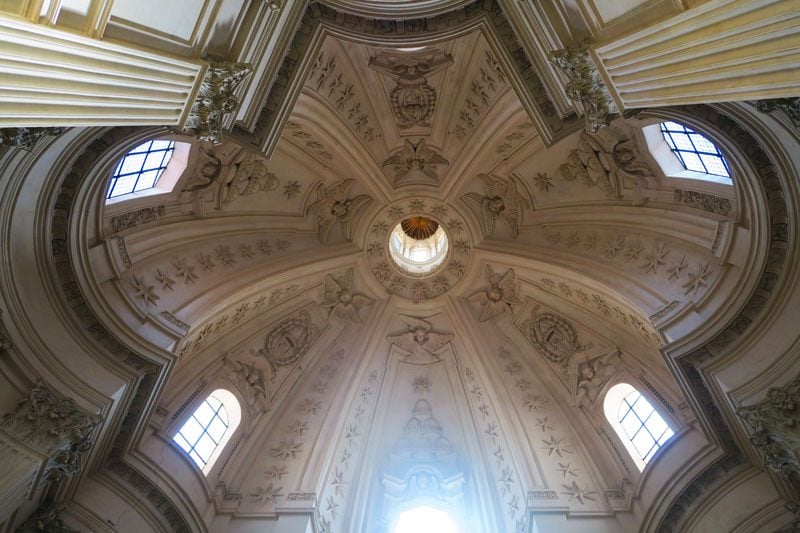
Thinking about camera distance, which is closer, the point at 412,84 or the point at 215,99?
the point at 215,99

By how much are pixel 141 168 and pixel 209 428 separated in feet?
22.5

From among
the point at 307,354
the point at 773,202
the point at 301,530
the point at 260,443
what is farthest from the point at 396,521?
the point at 773,202

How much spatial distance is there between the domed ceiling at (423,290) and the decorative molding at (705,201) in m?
0.06

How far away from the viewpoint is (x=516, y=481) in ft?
50.1

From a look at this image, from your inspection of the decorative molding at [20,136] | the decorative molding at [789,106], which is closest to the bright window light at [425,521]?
the decorative molding at [789,106]

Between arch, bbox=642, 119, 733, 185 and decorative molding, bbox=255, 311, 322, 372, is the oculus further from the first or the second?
arch, bbox=642, 119, 733, 185

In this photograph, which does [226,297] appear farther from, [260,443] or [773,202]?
[773,202]

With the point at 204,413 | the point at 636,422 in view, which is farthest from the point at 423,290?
the point at 204,413

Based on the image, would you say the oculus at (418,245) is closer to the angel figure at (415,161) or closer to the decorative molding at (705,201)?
the angel figure at (415,161)

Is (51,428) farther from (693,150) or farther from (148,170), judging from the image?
(693,150)

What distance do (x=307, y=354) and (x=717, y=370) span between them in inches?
438

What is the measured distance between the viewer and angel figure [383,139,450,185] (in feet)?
54.2

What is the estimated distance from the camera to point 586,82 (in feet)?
26.7

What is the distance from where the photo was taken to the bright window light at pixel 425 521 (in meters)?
15.6
